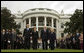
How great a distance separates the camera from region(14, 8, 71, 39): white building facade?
53.2 m

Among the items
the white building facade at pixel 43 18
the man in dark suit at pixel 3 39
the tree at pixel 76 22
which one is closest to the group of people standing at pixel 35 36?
the man in dark suit at pixel 3 39

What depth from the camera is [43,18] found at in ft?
183

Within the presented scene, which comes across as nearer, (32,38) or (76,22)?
(32,38)

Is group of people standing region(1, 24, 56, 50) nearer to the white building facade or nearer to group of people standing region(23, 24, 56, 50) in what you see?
group of people standing region(23, 24, 56, 50)

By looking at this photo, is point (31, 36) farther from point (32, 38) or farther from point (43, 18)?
point (43, 18)

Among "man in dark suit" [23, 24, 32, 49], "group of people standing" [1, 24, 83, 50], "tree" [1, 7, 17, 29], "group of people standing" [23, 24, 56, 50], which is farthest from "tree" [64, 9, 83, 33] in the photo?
"man in dark suit" [23, 24, 32, 49]

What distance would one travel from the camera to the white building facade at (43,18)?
53250 mm

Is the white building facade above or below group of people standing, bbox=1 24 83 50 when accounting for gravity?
above

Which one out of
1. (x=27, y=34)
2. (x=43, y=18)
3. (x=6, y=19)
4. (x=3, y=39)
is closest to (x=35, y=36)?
(x=27, y=34)

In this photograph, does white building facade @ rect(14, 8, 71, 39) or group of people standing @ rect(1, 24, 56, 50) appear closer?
group of people standing @ rect(1, 24, 56, 50)

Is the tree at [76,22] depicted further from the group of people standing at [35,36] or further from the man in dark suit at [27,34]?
the man in dark suit at [27,34]

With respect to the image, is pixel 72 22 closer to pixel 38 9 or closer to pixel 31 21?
pixel 38 9

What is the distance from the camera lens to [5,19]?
116 ft

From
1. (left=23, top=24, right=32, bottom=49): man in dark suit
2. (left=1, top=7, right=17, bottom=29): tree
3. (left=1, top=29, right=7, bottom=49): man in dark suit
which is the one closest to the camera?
(left=23, top=24, right=32, bottom=49): man in dark suit
